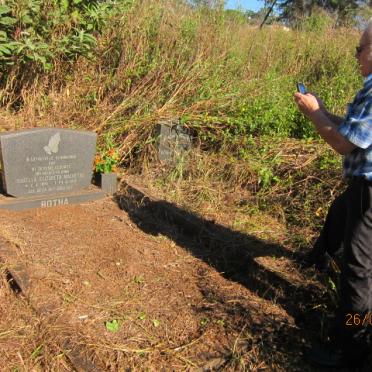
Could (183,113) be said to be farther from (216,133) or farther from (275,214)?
(275,214)

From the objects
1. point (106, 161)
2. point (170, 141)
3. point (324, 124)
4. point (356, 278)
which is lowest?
point (106, 161)

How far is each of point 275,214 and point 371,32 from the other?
2.42 metres

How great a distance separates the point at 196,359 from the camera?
2316 millimetres

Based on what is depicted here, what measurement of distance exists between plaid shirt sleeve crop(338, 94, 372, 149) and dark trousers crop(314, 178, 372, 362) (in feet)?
0.78

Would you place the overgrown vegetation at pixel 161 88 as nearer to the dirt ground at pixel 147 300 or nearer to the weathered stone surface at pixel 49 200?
the weathered stone surface at pixel 49 200

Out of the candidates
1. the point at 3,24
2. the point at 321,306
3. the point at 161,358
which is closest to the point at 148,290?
the point at 161,358

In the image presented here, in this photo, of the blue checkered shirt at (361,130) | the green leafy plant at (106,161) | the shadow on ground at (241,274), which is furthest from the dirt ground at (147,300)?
the blue checkered shirt at (361,130)

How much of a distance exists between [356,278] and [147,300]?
1333 mm

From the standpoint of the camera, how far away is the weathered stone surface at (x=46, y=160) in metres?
4.09

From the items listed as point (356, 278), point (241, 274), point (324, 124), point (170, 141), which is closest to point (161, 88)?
point (170, 141)

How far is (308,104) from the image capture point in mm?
2262

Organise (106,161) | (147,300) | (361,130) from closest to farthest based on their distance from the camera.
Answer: (361,130)
(147,300)
(106,161)

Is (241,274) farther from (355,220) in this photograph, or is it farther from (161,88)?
(161,88)
